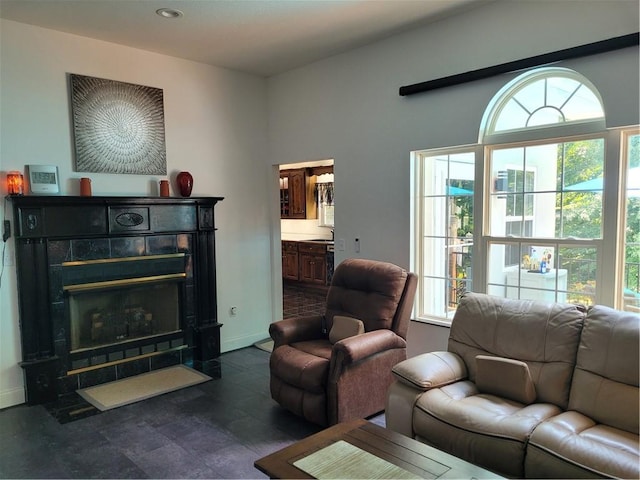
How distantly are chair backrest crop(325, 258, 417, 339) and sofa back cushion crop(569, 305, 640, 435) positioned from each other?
4.01 feet

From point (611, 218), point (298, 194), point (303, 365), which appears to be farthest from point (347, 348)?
point (298, 194)

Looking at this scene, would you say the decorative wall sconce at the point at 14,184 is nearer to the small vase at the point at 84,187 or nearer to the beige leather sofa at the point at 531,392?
the small vase at the point at 84,187

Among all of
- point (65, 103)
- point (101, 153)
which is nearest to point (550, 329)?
point (101, 153)

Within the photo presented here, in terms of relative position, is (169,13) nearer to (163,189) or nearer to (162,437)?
(163,189)

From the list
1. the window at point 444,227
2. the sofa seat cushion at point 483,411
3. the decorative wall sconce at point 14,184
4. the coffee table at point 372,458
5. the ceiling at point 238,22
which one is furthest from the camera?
the window at point 444,227

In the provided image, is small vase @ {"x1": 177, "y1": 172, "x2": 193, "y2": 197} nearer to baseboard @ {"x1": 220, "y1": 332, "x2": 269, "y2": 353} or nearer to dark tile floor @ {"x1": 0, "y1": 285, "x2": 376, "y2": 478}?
baseboard @ {"x1": 220, "y1": 332, "x2": 269, "y2": 353}

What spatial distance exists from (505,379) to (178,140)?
363 centimetres

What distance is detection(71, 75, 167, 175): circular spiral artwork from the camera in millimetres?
3832

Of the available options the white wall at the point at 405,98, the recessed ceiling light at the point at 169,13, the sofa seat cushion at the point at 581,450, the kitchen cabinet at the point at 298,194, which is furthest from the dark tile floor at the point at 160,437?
the kitchen cabinet at the point at 298,194

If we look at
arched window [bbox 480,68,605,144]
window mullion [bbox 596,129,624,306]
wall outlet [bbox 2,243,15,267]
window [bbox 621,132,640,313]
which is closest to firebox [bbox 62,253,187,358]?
wall outlet [bbox 2,243,15,267]

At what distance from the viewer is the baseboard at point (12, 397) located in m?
3.48

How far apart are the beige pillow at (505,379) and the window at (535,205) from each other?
97 cm

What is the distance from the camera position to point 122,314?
4.14m

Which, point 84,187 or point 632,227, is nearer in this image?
point 632,227
